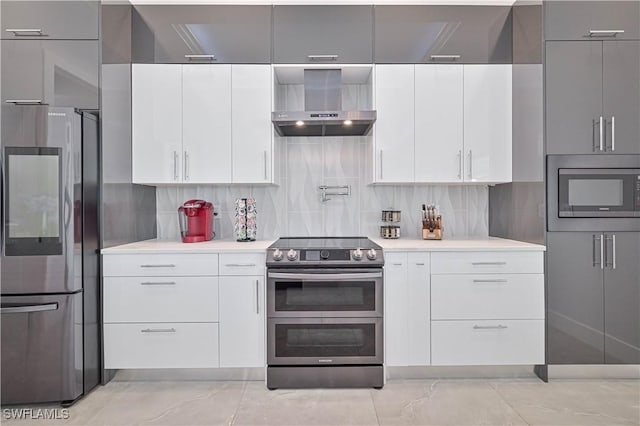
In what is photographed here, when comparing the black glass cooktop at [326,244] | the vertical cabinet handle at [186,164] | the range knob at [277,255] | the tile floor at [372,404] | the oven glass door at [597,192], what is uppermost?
the vertical cabinet handle at [186,164]

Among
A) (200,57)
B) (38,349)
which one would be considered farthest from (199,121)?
(38,349)

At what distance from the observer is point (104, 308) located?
94.8 inches

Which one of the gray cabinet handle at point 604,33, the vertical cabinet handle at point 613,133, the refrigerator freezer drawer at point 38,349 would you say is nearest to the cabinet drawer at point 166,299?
the refrigerator freezer drawer at point 38,349

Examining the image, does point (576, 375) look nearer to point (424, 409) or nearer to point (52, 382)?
point (424, 409)

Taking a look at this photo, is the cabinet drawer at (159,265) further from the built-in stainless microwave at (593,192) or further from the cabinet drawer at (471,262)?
the built-in stainless microwave at (593,192)

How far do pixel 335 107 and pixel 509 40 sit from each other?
1.35m

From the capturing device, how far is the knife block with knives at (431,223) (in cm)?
284

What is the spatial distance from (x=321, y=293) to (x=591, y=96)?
7.06ft

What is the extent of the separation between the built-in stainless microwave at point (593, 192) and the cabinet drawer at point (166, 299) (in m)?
2.24

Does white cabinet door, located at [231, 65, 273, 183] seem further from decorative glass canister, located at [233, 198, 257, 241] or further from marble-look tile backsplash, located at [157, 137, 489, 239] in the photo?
marble-look tile backsplash, located at [157, 137, 489, 239]

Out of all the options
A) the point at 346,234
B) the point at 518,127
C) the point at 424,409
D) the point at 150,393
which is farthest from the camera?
the point at 346,234

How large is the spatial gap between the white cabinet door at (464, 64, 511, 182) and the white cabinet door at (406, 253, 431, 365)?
2.52ft

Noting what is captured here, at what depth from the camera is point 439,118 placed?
8.98 feet

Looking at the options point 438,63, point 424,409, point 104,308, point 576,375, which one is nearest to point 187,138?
point 104,308
